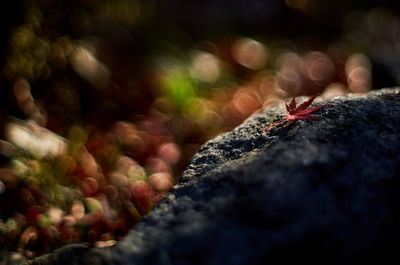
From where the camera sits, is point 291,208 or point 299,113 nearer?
point 291,208

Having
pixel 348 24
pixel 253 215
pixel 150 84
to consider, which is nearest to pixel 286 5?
pixel 348 24

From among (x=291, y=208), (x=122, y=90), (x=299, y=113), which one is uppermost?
(x=122, y=90)

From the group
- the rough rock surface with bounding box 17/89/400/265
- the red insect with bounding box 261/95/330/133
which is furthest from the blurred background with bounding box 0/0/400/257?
the red insect with bounding box 261/95/330/133

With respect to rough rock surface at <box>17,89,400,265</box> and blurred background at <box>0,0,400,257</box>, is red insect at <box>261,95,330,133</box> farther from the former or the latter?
blurred background at <box>0,0,400,257</box>


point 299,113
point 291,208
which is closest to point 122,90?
point 299,113

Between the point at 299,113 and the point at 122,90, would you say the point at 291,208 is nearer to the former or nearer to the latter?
the point at 299,113

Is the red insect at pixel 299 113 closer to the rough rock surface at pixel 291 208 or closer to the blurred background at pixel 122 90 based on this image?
the rough rock surface at pixel 291 208
